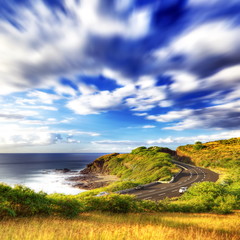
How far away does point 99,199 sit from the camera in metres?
16.0

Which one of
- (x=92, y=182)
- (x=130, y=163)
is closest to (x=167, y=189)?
(x=92, y=182)

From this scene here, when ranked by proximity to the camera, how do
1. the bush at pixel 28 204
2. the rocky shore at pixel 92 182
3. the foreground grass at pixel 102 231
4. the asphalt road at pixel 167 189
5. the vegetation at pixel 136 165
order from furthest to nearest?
1. the rocky shore at pixel 92 182
2. the vegetation at pixel 136 165
3. the asphalt road at pixel 167 189
4. the bush at pixel 28 204
5. the foreground grass at pixel 102 231

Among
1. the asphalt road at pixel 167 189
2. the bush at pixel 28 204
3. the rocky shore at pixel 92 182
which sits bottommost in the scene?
the rocky shore at pixel 92 182

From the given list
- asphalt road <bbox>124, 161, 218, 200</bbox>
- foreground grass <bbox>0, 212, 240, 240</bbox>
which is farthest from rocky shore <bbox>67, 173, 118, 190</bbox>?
foreground grass <bbox>0, 212, 240, 240</bbox>

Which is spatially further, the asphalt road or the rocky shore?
the rocky shore

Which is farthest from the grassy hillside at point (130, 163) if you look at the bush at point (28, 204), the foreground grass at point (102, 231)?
the foreground grass at point (102, 231)

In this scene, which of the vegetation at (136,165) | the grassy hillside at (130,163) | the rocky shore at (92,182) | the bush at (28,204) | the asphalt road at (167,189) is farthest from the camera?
the grassy hillside at (130,163)

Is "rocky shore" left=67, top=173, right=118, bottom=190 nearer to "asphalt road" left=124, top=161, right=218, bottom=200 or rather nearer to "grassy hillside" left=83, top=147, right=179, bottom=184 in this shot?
"grassy hillside" left=83, top=147, right=179, bottom=184

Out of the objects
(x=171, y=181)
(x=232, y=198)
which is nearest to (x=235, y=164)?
(x=171, y=181)

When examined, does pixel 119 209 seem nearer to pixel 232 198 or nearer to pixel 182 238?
pixel 182 238

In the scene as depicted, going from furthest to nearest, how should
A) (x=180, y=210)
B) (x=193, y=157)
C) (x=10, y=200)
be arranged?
(x=193, y=157) < (x=180, y=210) < (x=10, y=200)

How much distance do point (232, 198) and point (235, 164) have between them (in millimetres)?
42121

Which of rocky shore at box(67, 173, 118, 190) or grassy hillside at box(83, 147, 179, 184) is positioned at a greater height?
grassy hillside at box(83, 147, 179, 184)

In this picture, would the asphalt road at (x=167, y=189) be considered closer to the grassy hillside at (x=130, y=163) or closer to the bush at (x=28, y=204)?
the grassy hillside at (x=130, y=163)
